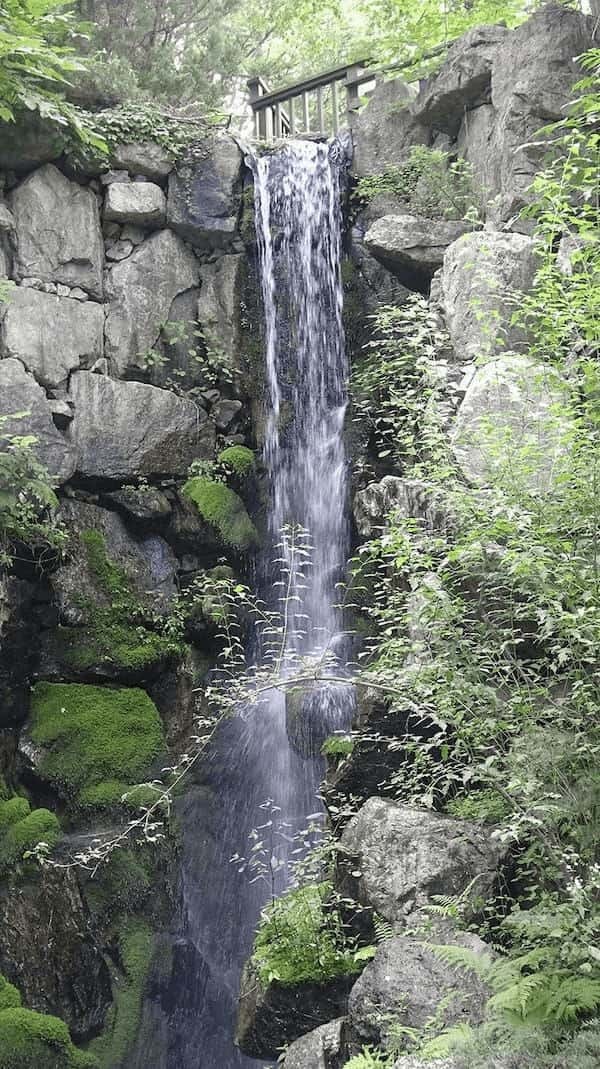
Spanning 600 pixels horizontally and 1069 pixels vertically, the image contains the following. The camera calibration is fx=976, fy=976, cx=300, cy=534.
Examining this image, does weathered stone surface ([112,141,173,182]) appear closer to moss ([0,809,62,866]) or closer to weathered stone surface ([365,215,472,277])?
weathered stone surface ([365,215,472,277])

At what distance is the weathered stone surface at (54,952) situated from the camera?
24.9ft

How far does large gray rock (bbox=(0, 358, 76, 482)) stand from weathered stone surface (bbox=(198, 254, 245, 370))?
2332 mm

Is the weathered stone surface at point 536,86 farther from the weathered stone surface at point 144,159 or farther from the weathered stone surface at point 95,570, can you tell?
the weathered stone surface at point 95,570

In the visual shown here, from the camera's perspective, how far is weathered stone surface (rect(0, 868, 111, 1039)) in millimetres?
7598

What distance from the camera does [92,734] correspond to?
9.03 metres

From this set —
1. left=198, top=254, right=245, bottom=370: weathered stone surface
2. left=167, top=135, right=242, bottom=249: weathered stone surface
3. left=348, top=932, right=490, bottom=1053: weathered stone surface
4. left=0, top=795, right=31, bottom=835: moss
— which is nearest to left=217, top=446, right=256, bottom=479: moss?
left=198, top=254, right=245, bottom=370: weathered stone surface

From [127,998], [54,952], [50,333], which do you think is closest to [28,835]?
[54,952]

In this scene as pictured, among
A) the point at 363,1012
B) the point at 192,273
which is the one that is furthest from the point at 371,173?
the point at 363,1012

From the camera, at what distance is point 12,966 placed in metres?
7.61

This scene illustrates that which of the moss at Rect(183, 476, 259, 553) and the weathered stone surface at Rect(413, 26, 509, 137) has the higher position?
the weathered stone surface at Rect(413, 26, 509, 137)

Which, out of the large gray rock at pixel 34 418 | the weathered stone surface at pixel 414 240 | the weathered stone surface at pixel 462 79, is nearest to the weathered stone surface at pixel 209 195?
the weathered stone surface at pixel 414 240

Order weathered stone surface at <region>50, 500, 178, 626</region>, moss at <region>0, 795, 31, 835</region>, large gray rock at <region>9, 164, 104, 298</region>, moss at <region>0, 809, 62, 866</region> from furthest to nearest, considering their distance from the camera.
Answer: large gray rock at <region>9, 164, 104, 298</region> → weathered stone surface at <region>50, 500, 178, 626</region> → moss at <region>0, 795, 31, 835</region> → moss at <region>0, 809, 62, 866</region>

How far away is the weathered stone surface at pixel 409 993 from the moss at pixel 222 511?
624cm

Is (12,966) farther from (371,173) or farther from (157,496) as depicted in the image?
(371,173)
